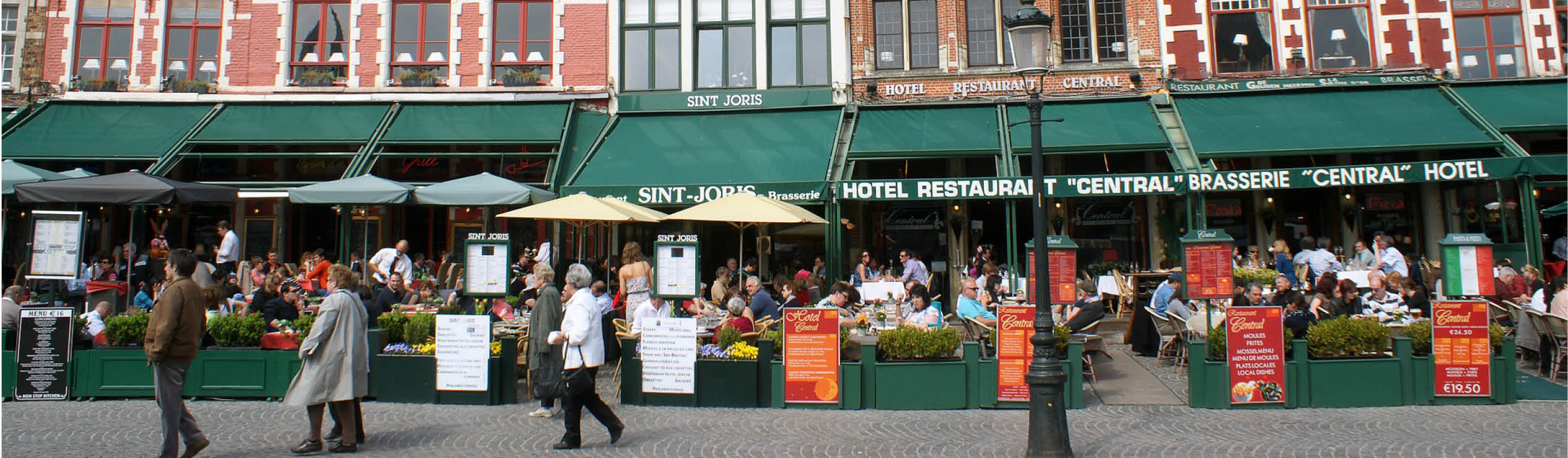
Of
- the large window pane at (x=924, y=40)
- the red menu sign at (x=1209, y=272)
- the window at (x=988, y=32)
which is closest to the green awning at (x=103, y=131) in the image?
the large window pane at (x=924, y=40)

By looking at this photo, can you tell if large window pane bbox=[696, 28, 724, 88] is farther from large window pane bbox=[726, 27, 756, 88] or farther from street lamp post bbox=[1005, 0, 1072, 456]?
street lamp post bbox=[1005, 0, 1072, 456]

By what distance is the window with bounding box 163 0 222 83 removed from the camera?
675 inches

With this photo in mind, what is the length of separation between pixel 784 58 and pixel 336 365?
11630mm

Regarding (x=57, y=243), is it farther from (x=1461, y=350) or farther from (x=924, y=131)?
(x=1461, y=350)

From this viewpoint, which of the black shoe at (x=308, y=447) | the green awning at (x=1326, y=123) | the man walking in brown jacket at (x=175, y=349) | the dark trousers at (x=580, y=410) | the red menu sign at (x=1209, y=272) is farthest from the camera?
the green awning at (x=1326, y=123)

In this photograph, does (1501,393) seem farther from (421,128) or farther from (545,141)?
(421,128)

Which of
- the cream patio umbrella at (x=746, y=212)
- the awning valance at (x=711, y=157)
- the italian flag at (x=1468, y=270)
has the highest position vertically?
the awning valance at (x=711, y=157)

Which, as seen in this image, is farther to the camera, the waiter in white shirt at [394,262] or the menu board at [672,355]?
the waiter in white shirt at [394,262]

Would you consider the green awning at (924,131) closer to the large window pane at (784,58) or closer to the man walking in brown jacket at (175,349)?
the large window pane at (784,58)

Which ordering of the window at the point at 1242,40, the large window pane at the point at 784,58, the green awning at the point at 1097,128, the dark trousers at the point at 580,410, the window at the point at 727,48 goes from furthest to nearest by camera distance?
the window at the point at 727,48
the large window pane at the point at 784,58
the window at the point at 1242,40
the green awning at the point at 1097,128
the dark trousers at the point at 580,410

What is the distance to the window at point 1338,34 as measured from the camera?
1592 centimetres

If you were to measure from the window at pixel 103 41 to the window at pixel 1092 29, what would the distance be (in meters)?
17.8

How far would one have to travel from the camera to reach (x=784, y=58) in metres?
17.0

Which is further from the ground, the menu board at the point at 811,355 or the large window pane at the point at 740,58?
the large window pane at the point at 740,58
